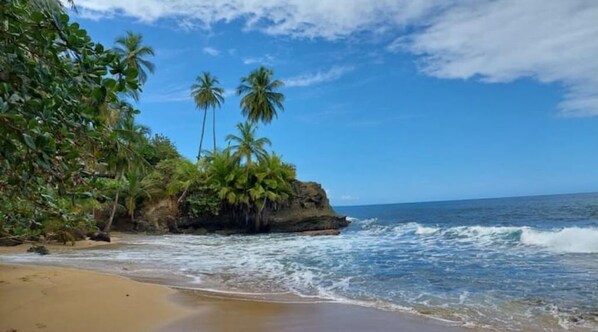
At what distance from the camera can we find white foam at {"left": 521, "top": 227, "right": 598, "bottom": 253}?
14.1 m

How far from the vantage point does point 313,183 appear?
33344 mm

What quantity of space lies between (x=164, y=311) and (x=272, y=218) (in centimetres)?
2450

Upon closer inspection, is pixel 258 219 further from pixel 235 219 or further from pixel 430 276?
pixel 430 276

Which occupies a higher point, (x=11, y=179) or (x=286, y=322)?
(x=11, y=179)

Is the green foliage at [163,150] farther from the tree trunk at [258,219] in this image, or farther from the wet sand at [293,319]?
the wet sand at [293,319]

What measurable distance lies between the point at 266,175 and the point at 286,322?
24.2 m

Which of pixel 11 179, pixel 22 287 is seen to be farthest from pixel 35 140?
pixel 22 287

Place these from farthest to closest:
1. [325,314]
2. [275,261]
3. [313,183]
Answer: [313,183]
[275,261]
[325,314]

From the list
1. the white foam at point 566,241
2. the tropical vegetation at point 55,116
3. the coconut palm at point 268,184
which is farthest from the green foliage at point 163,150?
the tropical vegetation at point 55,116

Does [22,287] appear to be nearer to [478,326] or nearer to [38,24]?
[38,24]

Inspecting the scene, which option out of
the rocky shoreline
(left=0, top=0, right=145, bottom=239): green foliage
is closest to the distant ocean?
(left=0, top=0, right=145, bottom=239): green foliage

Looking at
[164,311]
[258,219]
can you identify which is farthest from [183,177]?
[164,311]

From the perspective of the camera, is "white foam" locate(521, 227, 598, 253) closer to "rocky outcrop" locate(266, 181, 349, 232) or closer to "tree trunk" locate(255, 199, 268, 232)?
"rocky outcrop" locate(266, 181, 349, 232)

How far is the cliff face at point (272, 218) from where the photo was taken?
96.1 ft
